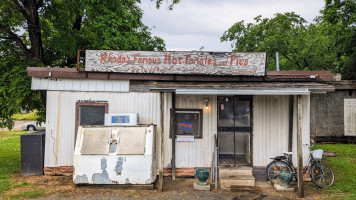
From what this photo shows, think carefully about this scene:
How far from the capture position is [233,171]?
7.49 meters

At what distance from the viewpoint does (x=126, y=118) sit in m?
7.39

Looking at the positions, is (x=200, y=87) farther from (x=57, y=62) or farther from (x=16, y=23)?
(x=16, y=23)

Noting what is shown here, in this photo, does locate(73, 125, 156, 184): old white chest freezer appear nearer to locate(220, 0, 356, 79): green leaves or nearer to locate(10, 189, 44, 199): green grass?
locate(10, 189, 44, 199): green grass

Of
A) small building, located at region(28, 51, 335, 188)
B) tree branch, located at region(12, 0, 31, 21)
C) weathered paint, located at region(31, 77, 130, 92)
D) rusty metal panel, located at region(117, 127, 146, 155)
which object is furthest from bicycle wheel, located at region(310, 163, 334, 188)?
tree branch, located at region(12, 0, 31, 21)

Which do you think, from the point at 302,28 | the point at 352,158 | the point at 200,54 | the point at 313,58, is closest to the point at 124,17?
the point at 200,54

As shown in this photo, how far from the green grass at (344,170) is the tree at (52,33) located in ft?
30.9

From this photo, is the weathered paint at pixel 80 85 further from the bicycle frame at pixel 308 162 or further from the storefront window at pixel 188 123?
the bicycle frame at pixel 308 162

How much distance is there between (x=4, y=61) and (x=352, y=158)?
14.5m

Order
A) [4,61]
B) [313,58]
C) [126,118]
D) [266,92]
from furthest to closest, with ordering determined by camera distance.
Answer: [313,58] → [4,61] → [126,118] → [266,92]

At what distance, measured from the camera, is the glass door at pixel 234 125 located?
794 cm

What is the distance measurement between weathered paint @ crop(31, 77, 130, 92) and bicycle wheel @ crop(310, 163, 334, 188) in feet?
20.0

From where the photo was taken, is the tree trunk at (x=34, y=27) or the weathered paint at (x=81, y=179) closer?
the weathered paint at (x=81, y=179)

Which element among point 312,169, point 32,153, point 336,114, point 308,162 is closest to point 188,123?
point 308,162

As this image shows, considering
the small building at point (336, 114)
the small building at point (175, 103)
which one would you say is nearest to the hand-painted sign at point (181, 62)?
the small building at point (175, 103)
